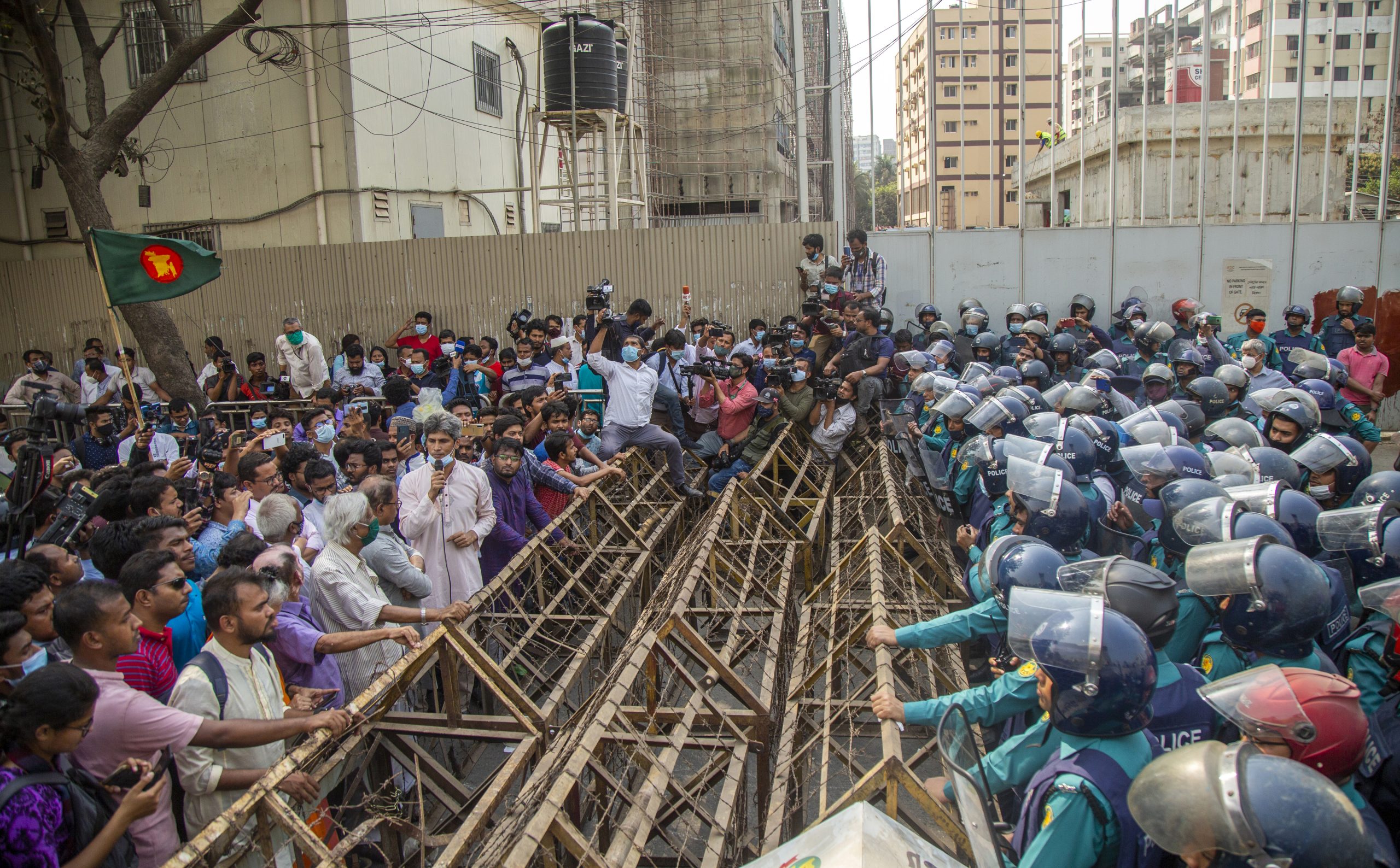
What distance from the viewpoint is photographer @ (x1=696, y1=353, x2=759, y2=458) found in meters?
9.13

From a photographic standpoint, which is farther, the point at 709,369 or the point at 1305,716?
the point at 709,369

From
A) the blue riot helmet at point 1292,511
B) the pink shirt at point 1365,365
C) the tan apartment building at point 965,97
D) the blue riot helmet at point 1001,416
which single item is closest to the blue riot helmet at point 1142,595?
the blue riot helmet at point 1292,511

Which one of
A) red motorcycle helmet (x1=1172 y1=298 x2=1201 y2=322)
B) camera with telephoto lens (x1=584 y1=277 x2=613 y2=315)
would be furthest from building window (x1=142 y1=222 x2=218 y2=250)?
red motorcycle helmet (x1=1172 y1=298 x2=1201 y2=322)

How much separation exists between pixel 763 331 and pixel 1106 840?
8.98 m

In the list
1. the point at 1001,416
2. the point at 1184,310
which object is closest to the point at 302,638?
the point at 1001,416

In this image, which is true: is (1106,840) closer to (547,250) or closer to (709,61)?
(547,250)

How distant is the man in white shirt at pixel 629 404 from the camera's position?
26.9ft

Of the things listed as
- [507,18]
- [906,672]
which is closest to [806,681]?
[906,672]

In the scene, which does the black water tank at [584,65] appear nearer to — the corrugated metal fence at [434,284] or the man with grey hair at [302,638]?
the corrugated metal fence at [434,284]

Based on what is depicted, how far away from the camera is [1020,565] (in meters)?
3.54

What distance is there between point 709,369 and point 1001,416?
3467 mm

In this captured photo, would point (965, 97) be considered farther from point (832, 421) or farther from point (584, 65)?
point (832, 421)

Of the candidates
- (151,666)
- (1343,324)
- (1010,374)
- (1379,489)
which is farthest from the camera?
(1343,324)

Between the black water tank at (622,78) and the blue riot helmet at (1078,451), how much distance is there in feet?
39.5
